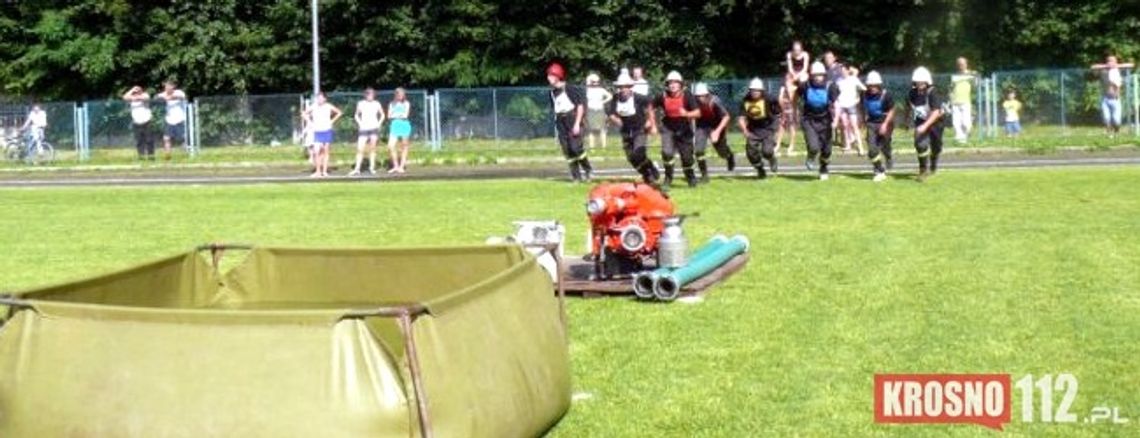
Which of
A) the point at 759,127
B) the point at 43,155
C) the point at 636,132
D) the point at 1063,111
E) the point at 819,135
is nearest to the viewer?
the point at 636,132

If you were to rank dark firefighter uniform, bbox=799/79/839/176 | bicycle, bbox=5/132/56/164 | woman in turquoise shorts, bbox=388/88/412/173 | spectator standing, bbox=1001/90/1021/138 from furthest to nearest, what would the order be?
1. bicycle, bbox=5/132/56/164
2. spectator standing, bbox=1001/90/1021/138
3. woman in turquoise shorts, bbox=388/88/412/173
4. dark firefighter uniform, bbox=799/79/839/176

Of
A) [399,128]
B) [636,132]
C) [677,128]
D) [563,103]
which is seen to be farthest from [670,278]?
[399,128]

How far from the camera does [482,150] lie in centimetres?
3581

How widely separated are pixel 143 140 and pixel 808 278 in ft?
91.7

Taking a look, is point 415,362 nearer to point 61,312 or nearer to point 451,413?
point 451,413

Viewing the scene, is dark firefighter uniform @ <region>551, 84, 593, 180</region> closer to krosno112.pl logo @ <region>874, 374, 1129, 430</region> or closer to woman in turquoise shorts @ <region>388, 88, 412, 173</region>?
woman in turquoise shorts @ <region>388, 88, 412, 173</region>

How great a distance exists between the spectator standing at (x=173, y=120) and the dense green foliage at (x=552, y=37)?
360 inches

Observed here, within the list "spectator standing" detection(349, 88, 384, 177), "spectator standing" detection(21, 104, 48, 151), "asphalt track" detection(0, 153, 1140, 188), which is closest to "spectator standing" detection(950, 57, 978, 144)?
"asphalt track" detection(0, 153, 1140, 188)

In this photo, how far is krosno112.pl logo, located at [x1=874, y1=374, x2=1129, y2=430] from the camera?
7.71 meters

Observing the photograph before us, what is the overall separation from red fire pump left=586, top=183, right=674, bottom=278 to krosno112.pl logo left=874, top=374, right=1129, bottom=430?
3.82 m

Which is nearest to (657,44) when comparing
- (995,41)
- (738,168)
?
(995,41)

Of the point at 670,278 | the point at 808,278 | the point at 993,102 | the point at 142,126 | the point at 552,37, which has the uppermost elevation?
the point at 552,37

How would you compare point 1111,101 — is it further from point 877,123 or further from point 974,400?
point 974,400

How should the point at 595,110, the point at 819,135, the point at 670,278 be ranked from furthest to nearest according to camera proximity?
1. the point at 595,110
2. the point at 819,135
3. the point at 670,278
